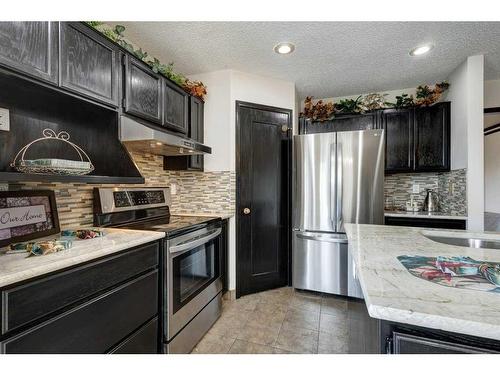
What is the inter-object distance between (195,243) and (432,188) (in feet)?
10.1

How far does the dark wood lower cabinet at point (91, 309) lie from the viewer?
2.94 feet

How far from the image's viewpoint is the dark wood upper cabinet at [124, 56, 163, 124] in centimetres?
171

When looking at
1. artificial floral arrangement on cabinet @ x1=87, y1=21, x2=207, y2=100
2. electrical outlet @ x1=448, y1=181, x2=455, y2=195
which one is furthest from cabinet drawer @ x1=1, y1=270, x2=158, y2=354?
electrical outlet @ x1=448, y1=181, x2=455, y2=195

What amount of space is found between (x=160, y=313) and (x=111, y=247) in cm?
62

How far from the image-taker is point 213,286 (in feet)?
6.93

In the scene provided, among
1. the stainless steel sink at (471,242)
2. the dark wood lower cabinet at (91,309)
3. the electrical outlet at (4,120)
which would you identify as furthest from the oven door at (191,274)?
the stainless steel sink at (471,242)

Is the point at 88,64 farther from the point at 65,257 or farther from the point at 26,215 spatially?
the point at 65,257

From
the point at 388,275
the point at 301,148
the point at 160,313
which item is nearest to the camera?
the point at 388,275

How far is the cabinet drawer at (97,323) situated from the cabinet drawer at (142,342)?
4 cm

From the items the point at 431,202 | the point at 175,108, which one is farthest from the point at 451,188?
the point at 175,108

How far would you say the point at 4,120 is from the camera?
1277 mm

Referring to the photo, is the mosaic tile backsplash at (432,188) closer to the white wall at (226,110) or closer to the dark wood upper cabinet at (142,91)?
the white wall at (226,110)
